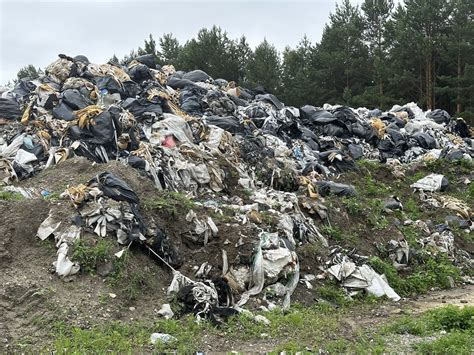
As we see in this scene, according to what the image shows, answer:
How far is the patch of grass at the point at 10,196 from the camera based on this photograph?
581 cm

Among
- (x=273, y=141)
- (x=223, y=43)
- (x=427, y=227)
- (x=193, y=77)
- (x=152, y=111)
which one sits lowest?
(x=427, y=227)

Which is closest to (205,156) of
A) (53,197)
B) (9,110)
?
(53,197)

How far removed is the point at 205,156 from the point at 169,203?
182 cm

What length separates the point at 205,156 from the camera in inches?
305

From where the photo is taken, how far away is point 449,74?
22.9 metres

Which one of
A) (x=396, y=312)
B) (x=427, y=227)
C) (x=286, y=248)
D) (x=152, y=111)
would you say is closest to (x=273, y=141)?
(x=152, y=111)

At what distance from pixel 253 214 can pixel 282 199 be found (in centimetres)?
98

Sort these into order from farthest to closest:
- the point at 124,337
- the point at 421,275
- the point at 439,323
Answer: the point at 421,275 < the point at 439,323 < the point at 124,337

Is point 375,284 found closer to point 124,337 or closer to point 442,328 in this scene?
point 442,328

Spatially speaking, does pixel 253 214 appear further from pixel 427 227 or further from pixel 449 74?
pixel 449 74

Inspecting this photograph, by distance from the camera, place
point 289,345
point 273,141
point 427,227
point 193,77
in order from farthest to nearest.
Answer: point 193,77 → point 273,141 → point 427,227 → point 289,345

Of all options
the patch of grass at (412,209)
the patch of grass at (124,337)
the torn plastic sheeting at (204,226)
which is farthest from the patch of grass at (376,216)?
the patch of grass at (124,337)

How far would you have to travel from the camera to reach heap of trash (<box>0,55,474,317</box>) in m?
5.50

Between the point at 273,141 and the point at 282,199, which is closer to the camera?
the point at 282,199
